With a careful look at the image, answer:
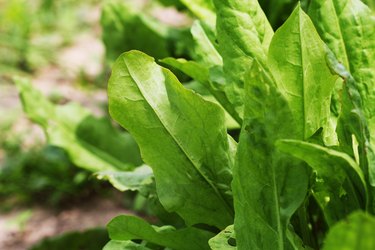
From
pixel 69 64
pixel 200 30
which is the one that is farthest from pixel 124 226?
pixel 69 64

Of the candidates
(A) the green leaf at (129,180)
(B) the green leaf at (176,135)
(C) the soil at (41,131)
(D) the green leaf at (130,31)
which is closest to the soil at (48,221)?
(C) the soil at (41,131)

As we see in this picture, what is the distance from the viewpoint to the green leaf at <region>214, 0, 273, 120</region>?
1300mm

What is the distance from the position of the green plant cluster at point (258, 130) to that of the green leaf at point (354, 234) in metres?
0.20

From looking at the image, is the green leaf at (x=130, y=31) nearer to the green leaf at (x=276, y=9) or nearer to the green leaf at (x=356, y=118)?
the green leaf at (x=276, y=9)

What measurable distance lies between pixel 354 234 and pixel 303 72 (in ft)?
1.57

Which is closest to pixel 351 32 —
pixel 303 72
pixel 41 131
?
pixel 303 72

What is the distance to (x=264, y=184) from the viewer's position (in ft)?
3.76

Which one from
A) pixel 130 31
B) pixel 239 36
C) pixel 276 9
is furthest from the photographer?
pixel 130 31

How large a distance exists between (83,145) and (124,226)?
2.66 feet

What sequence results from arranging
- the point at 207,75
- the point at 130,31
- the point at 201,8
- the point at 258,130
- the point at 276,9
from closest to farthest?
the point at 258,130
the point at 207,75
the point at 201,8
the point at 276,9
the point at 130,31

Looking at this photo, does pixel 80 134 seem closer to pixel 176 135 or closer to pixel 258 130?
pixel 176 135

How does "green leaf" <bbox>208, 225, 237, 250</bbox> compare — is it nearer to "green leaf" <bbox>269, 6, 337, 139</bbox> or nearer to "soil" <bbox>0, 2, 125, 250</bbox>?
"green leaf" <bbox>269, 6, 337, 139</bbox>

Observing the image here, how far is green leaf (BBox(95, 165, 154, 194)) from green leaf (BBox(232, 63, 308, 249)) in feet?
1.41

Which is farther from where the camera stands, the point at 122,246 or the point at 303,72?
the point at 122,246
